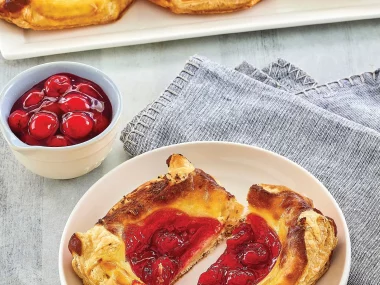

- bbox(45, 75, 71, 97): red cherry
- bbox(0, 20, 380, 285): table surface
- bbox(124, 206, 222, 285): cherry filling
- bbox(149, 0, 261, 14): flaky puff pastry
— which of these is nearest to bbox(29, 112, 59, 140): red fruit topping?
bbox(45, 75, 71, 97): red cherry

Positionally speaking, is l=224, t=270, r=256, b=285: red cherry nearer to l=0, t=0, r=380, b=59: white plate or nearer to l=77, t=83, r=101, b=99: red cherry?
l=77, t=83, r=101, b=99: red cherry

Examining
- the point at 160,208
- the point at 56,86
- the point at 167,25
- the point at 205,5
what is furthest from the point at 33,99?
the point at 205,5

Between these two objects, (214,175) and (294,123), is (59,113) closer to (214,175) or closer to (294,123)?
(214,175)

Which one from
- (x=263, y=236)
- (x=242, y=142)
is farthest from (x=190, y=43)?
(x=263, y=236)

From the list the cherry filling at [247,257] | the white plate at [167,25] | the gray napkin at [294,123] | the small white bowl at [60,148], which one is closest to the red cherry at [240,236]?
the cherry filling at [247,257]

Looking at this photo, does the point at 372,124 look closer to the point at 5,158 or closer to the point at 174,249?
the point at 174,249

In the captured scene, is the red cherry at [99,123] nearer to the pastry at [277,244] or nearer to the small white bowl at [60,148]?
the small white bowl at [60,148]

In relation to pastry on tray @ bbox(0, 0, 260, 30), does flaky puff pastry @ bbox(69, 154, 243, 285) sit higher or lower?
lower

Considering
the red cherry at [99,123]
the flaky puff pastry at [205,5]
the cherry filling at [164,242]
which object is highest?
the flaky puff pastry at [205,5]
